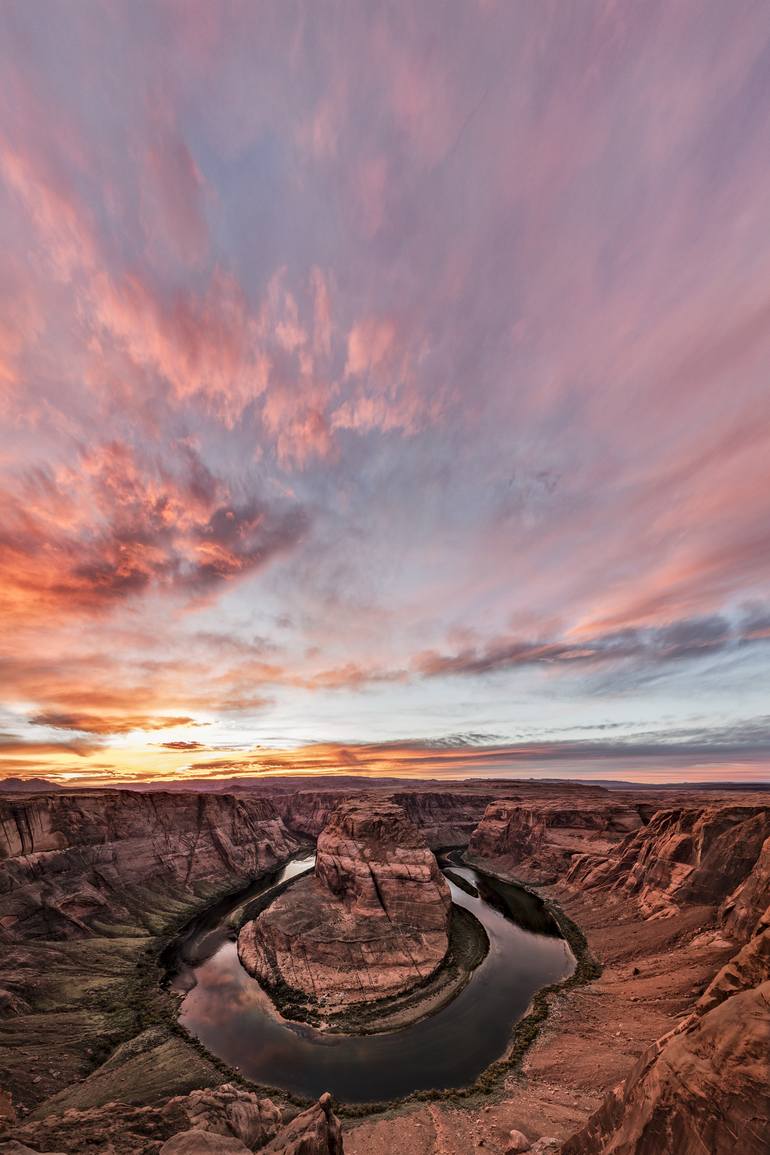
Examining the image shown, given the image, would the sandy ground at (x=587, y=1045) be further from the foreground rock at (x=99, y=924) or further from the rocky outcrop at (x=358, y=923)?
the foreground rock at (x=99, y=924)

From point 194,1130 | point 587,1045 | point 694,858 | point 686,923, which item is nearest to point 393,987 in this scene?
point 587,1045

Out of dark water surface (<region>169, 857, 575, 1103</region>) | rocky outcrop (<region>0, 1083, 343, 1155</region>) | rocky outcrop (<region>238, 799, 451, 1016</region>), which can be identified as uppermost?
rocky outcrop (<region>0, 1083, 343, 1155</region>)

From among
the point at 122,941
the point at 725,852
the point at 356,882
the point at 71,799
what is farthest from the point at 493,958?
the point at 71,799

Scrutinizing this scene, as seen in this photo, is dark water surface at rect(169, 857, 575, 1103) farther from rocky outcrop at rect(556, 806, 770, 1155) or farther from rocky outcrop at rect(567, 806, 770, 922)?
rocky outcrop at rect(556, 806, 770, 1155)

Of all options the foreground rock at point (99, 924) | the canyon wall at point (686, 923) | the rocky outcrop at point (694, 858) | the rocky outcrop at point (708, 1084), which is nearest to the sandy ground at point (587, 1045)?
the canyon wall at point (686, 923)

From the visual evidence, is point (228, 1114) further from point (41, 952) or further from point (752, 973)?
point (41, 952)

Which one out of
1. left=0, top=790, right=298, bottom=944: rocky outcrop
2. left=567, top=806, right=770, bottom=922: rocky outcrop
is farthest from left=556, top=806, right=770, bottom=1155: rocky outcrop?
left=0, top=790, right=298, bottom=944: rocky outcrop
